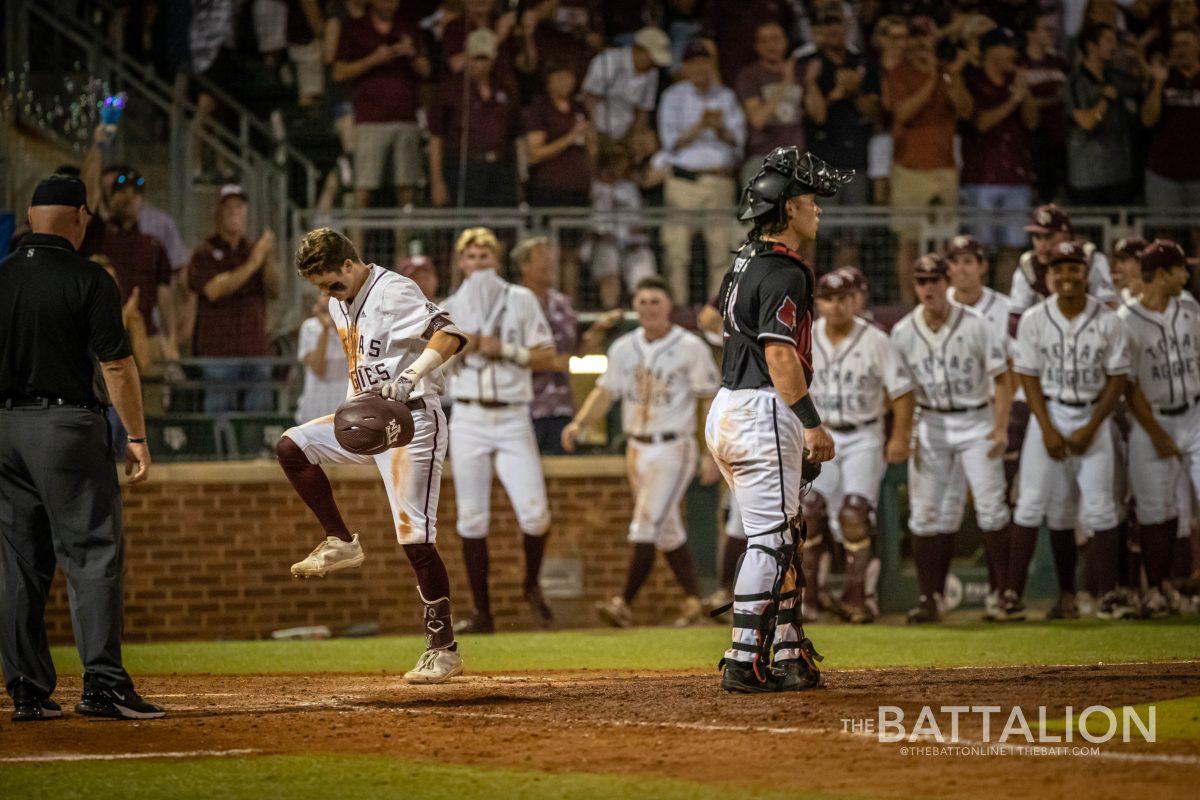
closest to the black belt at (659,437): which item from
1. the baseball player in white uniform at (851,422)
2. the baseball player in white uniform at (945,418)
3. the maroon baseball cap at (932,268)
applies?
the baseball player in white uniform at (851,422)

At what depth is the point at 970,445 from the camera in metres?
10.9

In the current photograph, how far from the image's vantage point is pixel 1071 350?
10672 millimetres

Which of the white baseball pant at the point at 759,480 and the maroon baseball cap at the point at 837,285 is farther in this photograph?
the maroon baseball cap at the point at 837,285

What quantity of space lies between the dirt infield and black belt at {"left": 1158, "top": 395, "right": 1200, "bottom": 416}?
11.3 feet

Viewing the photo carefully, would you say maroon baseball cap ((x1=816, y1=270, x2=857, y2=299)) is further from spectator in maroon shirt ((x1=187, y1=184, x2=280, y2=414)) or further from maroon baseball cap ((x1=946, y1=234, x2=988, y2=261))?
spectator in maroon shirt ((x1=187, y1=184, x2=280, y2=414))

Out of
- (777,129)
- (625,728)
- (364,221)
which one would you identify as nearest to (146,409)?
(364,221)

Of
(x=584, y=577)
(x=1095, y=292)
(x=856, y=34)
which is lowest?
(x=584, y=577)

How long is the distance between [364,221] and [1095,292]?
18.5 ft

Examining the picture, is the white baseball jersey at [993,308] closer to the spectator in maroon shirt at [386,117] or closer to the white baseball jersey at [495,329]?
the white baseball jersey at [495,329]

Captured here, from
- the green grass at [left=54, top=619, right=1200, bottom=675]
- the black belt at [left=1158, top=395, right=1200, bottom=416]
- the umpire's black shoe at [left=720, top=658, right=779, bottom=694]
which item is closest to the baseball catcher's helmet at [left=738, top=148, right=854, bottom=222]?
the umpire's black shoe at [left=720, top=658, right=779, bottom=694]

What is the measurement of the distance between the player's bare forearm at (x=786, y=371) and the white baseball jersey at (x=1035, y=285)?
5.59 m

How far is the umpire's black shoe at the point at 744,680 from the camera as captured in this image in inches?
267

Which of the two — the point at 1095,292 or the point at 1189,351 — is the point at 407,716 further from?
the point at 1095,292

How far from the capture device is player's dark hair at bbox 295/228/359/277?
742 centimetres
